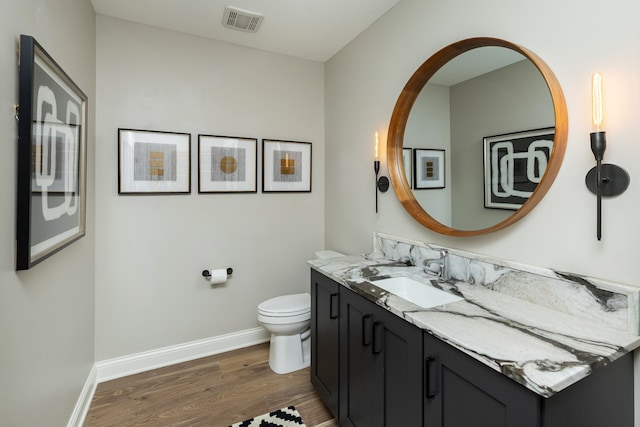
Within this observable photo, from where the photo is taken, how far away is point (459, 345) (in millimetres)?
989

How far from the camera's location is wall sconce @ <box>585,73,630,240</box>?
1.10 meters

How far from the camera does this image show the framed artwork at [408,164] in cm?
202

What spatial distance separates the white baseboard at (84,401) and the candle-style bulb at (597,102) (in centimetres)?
279

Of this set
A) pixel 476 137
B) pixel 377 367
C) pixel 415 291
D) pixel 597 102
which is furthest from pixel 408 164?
pixel 377 367

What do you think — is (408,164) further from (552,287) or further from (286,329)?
(286,329)

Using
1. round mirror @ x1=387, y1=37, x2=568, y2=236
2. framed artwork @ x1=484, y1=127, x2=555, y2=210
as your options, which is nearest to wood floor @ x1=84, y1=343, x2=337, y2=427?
round mirror @ x1=387, y1=37, x2=568, y2=236

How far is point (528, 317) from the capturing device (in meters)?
1.16

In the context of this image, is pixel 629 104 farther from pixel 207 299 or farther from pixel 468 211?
pixel 207 299

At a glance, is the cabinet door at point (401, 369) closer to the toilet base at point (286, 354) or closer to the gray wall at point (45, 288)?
the toilet base at point (286, 354)

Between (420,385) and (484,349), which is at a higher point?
(484,349)

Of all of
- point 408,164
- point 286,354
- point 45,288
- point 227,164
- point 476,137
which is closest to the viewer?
point 45,288

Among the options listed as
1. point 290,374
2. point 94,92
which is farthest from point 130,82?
point 290,374

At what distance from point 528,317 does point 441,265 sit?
59 cm

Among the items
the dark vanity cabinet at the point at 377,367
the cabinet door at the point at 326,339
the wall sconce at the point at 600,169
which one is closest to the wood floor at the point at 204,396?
the cabinet door at the point at 326,339
